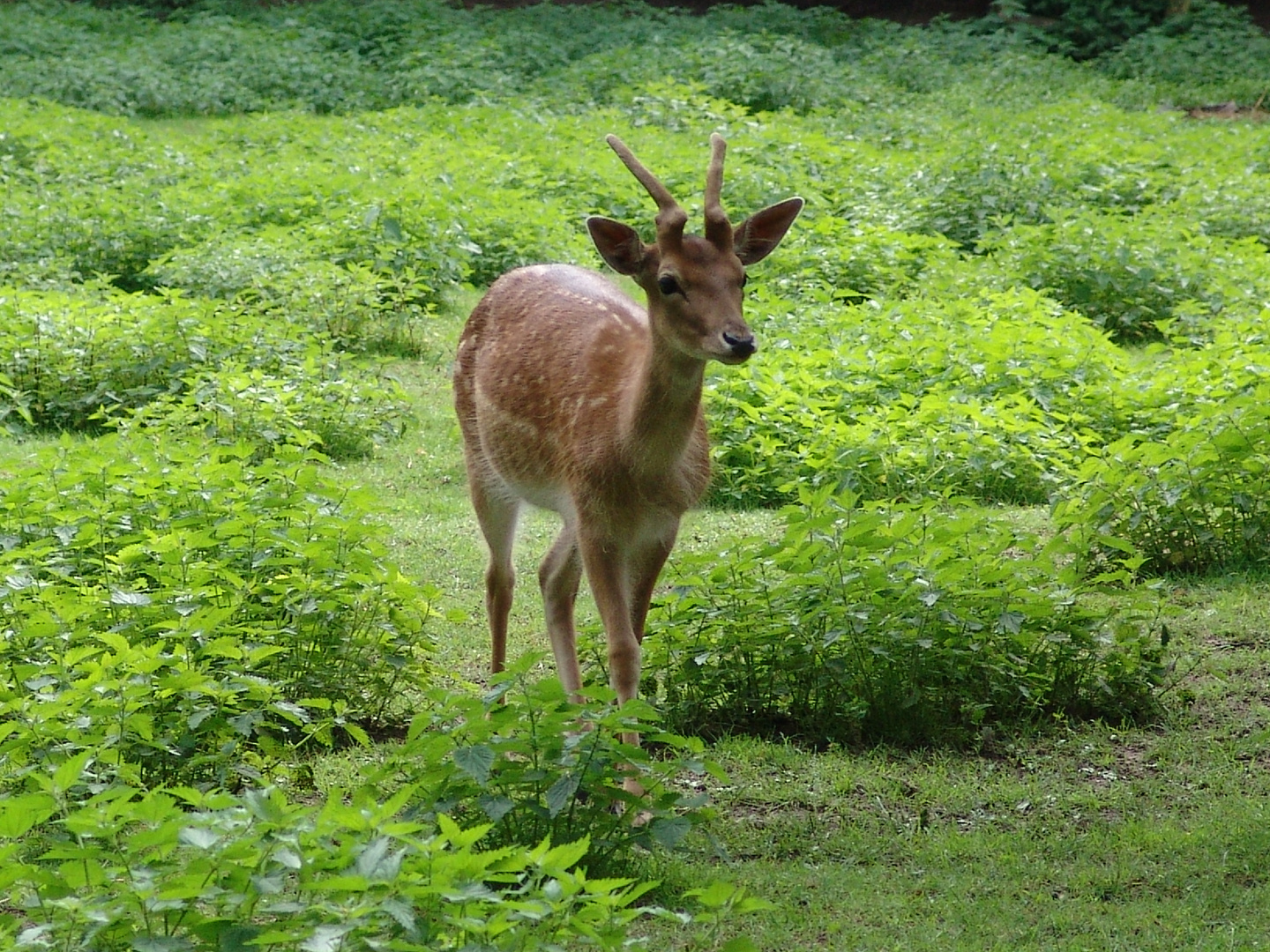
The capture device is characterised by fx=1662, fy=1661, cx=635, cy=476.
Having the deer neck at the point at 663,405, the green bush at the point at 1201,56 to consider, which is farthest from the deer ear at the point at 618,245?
the green bush at the point at 1201,56

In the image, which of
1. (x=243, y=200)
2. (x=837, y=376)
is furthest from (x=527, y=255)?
(x=837, y=376)

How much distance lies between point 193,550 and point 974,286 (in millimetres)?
6574

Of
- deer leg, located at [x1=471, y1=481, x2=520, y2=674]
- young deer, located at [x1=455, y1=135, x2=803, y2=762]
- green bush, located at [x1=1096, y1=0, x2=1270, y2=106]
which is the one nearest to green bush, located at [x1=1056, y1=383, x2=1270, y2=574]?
young deer, located at [x1=455, y1=135, x2=803, y2=762]

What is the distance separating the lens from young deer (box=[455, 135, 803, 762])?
16.5 ft

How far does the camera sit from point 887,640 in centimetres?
573

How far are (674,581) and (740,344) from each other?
1.57 metres

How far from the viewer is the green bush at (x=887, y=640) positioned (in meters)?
5.73

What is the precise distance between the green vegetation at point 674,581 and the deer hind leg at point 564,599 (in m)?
0.19

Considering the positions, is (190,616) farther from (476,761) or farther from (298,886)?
(298,886)

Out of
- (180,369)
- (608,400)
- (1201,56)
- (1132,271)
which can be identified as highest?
(1201,56)

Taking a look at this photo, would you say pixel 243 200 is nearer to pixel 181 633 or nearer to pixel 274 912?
pixel 181 633

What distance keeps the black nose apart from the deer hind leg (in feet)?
4.53

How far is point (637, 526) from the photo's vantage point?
18.1 feet

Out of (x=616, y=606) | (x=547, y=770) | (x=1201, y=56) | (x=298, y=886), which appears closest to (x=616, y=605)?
(x=616, y=606)
